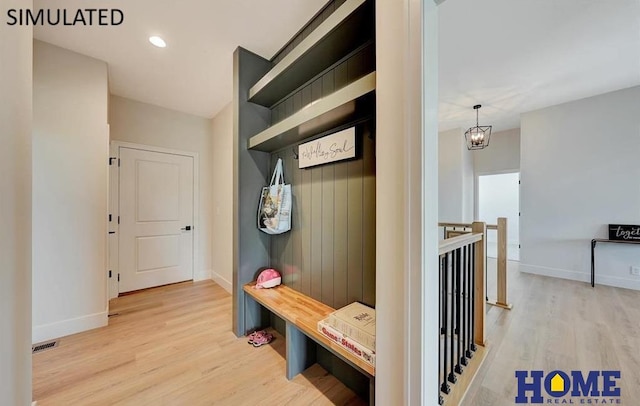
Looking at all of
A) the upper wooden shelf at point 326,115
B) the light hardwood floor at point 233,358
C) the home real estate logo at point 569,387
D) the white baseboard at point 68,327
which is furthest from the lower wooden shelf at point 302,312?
the white baseboard at point 68,327

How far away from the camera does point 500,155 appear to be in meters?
5.19

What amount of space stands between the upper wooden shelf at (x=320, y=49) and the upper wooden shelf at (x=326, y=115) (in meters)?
0.32

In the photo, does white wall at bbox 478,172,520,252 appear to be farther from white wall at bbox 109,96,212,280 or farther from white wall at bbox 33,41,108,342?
white wall at bbox 33,41,108,342

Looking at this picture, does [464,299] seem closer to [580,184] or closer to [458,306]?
[458,306]

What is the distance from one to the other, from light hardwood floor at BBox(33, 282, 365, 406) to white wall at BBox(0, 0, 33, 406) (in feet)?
2.00

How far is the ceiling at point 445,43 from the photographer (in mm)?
1752

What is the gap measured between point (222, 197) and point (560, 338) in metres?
4.13

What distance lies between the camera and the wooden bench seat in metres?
1.42

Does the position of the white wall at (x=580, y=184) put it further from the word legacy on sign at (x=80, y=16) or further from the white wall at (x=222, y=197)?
the word legacy on sign at (x=80, y=16)

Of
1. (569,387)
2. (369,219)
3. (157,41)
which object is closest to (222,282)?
(369,219)

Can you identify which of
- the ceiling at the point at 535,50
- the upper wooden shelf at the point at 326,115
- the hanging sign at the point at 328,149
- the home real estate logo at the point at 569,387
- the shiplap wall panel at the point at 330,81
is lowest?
the home real estate logo at the point at 569,387

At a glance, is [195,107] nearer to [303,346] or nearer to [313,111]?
[313,111]

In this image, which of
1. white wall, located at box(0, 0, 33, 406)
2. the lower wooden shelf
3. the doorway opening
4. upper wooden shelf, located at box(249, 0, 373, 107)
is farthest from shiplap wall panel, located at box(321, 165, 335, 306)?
the doorway opening

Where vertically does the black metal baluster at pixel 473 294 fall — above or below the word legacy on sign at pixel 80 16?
below
